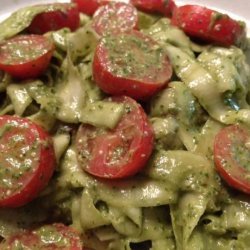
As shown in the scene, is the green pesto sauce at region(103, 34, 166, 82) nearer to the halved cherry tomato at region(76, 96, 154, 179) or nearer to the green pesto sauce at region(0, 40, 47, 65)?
the halved cherry tomato at region(76, 96, 154, 179)

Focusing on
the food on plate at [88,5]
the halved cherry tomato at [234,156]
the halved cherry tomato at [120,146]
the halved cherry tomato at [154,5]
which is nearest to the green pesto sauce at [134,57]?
A: the halved cherry tomato at [120,146]

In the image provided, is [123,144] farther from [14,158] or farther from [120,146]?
[14,158]

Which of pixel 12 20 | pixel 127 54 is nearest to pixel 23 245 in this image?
pixel 127 54

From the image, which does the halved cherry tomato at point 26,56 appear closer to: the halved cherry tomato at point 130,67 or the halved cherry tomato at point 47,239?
the halved cherry tomato at point 130,67

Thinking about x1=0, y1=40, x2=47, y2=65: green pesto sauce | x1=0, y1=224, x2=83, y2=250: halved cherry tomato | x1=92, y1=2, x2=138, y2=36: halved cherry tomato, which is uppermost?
x1=0, y1=40, x2=47, y2=65: green pesto sauce

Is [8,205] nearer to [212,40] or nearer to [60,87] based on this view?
[60,87]

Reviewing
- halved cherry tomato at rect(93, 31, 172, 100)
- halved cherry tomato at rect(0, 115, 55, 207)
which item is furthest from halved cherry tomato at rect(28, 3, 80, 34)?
halved cherry tomato at rect(0, 115, 55, 207)
